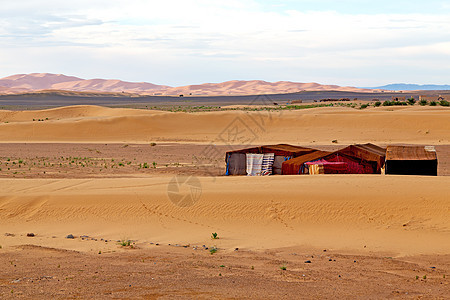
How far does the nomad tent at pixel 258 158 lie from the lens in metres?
21.0

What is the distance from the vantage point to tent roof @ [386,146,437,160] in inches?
746

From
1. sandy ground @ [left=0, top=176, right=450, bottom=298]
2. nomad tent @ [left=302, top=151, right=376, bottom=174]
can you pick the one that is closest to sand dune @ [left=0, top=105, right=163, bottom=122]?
nomad tent @ [left=302, top=151, right=376, bottom=174]

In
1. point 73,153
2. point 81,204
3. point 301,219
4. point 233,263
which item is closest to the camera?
point 233,263

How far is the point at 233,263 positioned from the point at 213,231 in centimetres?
303

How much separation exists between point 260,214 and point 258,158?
25.8ft

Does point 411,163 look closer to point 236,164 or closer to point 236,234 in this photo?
point 236,164

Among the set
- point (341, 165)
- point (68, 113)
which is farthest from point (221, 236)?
point (68, 113)

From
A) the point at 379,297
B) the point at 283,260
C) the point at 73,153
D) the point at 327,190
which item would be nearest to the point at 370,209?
the point at 327,190

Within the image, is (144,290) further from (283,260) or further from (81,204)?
(81,204)

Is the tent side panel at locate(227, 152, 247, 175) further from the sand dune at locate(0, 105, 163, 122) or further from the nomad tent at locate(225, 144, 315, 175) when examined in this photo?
the sand dune at locate(0, 105, 163, 122)

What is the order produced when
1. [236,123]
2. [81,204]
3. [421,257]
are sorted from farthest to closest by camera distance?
1. [236,123]
2. [81,204]
3. [421,257]

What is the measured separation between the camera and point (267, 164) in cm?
2111

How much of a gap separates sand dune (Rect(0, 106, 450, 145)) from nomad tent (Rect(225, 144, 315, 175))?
58.4 ft

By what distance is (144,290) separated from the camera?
24.8ft
